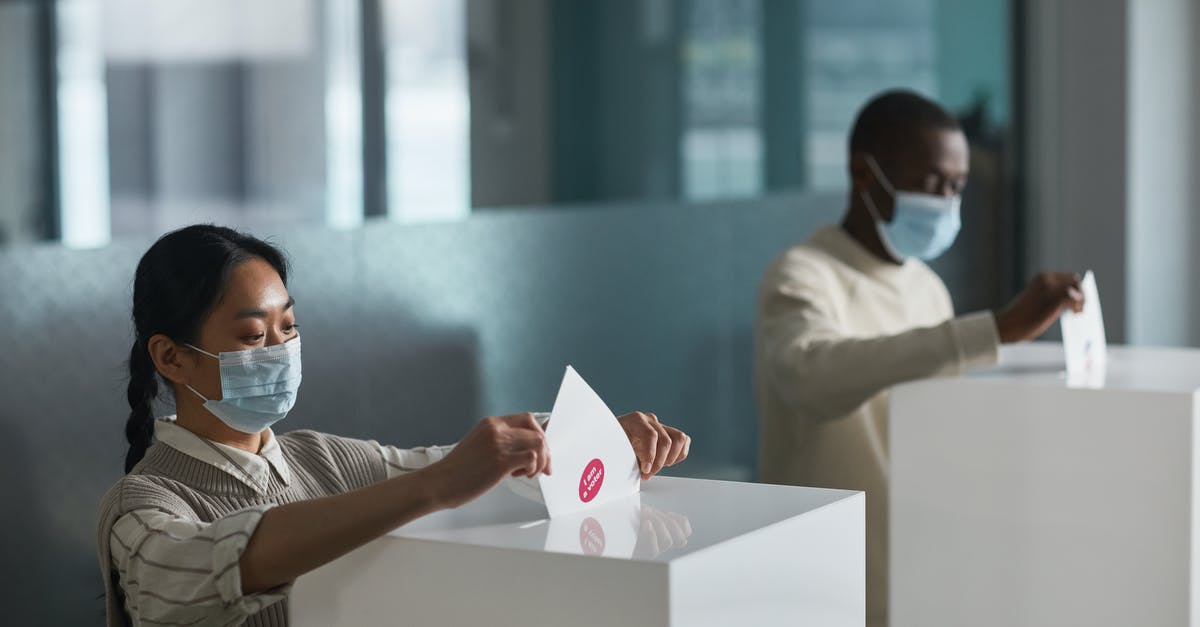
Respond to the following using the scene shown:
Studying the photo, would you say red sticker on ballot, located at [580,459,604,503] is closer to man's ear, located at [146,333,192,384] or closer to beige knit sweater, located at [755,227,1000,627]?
man's ear, located at [146,333,192,384]

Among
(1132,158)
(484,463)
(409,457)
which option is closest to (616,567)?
(484,463)

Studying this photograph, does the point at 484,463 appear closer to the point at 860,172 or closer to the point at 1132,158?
the point at 860,172

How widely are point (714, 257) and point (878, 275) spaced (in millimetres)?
1402

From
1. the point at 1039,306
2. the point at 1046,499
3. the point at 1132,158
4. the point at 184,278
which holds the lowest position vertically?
the point at 1046,499

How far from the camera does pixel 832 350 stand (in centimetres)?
226

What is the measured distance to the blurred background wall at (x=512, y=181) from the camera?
214 cm

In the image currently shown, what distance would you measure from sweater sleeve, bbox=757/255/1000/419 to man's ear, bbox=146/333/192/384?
1108mm

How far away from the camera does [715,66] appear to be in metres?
4.21

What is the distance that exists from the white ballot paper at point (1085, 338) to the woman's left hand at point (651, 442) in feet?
2.85

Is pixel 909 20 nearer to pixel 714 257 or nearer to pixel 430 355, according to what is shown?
pixel 714 257

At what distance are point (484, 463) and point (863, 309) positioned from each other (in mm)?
1474

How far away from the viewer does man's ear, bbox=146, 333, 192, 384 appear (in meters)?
1.48

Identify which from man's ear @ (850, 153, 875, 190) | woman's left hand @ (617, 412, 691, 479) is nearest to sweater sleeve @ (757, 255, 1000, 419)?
man's ear @ (850, 153, 875, 190)

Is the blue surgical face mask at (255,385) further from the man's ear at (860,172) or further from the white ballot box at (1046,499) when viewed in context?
the man's ear at (860,172)
